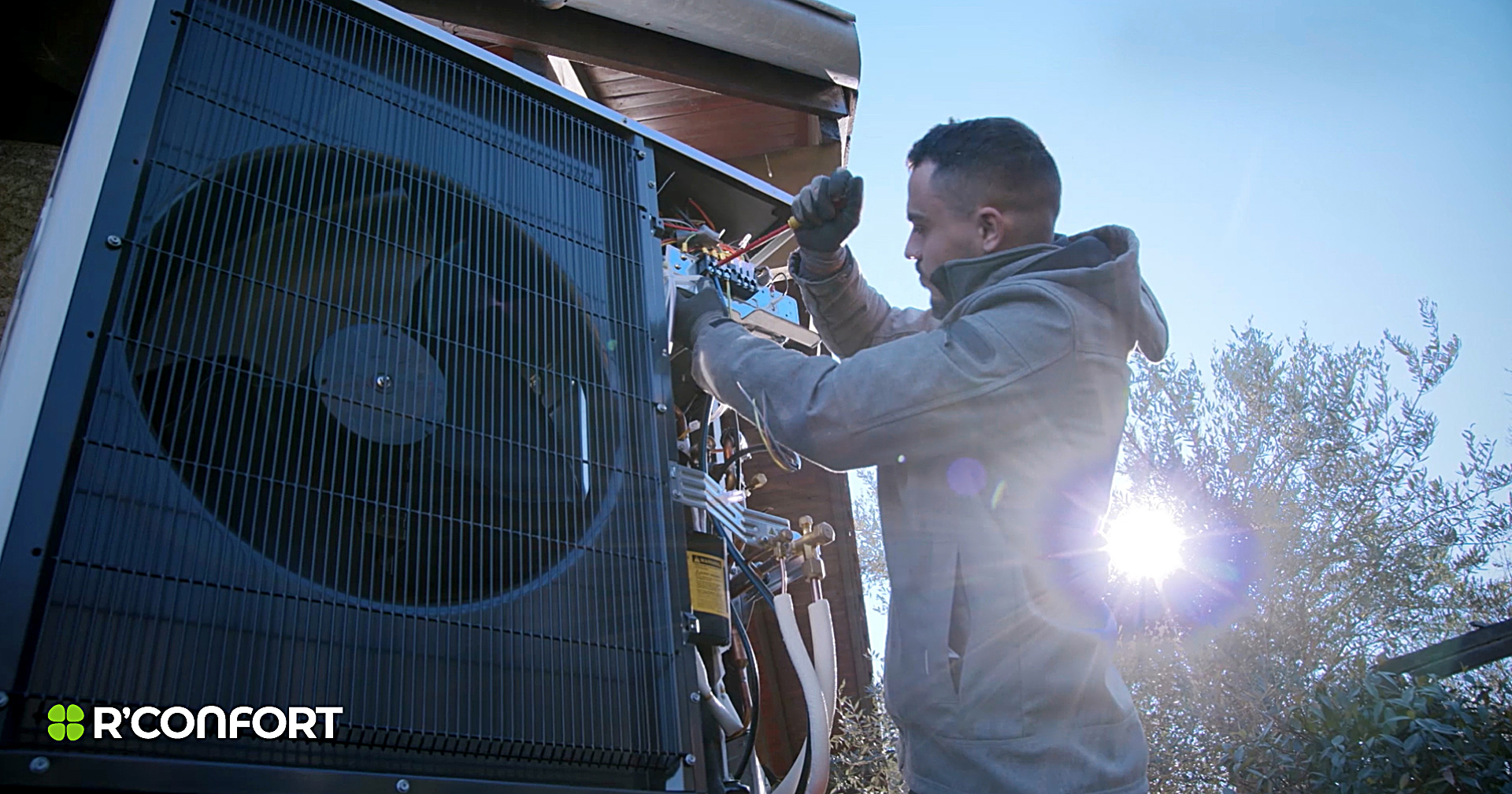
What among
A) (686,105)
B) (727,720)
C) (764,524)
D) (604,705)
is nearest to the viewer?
(604,705)

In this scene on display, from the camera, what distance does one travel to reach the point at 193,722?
3.21ft

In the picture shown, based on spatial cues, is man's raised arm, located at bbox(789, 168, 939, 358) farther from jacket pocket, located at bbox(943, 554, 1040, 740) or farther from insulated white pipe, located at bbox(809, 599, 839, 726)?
jacket pocket, located at bbox(943, 554, 1040, 740)

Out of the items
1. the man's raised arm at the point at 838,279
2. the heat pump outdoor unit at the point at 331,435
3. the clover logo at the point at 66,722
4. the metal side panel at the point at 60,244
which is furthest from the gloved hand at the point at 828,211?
the clover logo at the point at 66,722

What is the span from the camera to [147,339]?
1.12 m

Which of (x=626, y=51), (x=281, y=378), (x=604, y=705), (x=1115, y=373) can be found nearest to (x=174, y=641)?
(x=281, y=378)

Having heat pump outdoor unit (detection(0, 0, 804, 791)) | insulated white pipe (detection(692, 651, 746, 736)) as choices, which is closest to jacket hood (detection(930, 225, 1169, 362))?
heat pump outdoor unit (detection(0, 0, 804, 791))

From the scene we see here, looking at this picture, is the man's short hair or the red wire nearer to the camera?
the man's short hair

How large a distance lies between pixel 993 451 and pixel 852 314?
0.52 meters

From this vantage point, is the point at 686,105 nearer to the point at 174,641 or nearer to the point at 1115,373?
the point at 1115,373

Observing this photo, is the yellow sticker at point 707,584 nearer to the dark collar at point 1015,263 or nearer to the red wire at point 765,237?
the dark collar at point 1015,263

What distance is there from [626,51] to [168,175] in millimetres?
1490

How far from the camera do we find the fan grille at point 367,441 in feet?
3.39

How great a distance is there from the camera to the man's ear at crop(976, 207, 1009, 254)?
1.62 meters

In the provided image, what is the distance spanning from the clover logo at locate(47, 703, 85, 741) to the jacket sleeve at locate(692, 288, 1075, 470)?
83cm
